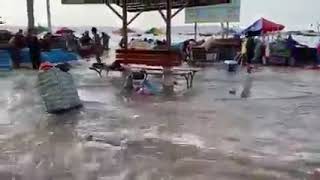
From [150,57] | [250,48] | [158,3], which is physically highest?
[158,3]

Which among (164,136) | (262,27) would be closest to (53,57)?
(262,27)

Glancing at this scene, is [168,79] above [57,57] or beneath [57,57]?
above

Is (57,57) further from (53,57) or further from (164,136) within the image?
(164,136)

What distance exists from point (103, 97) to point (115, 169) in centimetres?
811

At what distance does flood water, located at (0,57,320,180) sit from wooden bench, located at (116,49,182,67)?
2.01 meters

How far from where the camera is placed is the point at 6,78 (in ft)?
70.8

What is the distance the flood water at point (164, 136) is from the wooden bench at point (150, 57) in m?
2.01

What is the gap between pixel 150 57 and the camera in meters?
19.7

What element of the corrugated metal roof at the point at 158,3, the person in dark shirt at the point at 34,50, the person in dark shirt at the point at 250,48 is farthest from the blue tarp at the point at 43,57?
the person in dark shirt at the point at 250,48

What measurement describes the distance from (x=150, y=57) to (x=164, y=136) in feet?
31.2

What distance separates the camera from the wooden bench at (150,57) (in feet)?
63.3

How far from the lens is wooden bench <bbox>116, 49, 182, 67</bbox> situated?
19.3 meters

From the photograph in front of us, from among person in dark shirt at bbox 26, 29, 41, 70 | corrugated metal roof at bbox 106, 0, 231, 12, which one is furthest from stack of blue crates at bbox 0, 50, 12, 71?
corrugated metal roof at bbox 106, 0, 231, 12

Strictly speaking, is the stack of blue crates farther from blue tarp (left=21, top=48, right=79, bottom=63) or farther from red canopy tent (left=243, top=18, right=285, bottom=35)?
red canopy tent (left=243, top=18, right=285, bottom=35)
